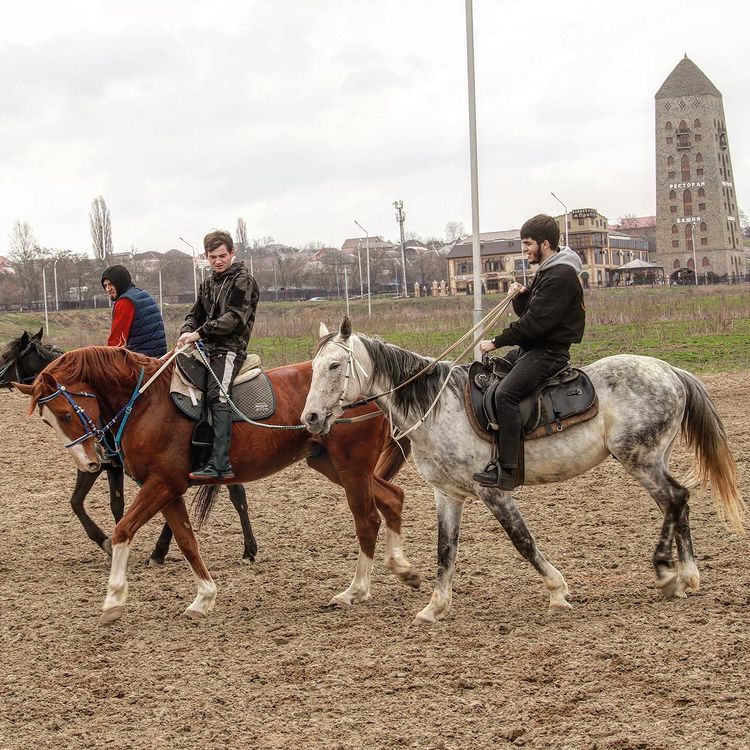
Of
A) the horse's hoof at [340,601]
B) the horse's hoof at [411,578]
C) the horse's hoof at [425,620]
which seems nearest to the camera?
the horse's hoof at [425,620]

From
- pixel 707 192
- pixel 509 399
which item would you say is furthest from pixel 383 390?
pixel 707 192

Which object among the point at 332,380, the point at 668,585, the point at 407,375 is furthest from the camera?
the point at 407,375

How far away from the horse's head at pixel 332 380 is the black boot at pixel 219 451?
3.20ft

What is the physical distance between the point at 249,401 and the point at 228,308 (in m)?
0.71

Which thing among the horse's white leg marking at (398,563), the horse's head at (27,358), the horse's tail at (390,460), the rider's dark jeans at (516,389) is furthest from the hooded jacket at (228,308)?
the horse's head at (27,358)

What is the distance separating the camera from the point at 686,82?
330 ft

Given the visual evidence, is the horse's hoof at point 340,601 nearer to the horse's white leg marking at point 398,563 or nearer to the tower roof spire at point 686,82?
the horse's white leg marking at point 398,563

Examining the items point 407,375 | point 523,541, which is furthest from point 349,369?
point 523,541

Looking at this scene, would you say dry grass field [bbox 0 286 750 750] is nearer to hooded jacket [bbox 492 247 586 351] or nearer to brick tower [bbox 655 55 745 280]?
hooded jacket [bbox 492 247 586 351]

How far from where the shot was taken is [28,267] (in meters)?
75.8

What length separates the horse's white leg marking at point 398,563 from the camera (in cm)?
714

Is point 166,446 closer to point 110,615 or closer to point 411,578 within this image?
point 110,615

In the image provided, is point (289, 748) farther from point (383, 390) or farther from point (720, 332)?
point (720, 332)

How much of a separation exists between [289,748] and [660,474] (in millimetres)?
3218
